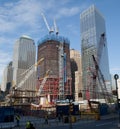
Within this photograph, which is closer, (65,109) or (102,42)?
(65,109)

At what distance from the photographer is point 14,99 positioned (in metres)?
150

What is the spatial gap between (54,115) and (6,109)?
902 inches

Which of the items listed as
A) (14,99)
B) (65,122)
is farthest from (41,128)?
(14,99)

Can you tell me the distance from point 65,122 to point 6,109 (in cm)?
1714

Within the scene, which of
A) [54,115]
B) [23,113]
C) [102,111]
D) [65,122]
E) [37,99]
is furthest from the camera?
[37,99]

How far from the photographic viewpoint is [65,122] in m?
49.1

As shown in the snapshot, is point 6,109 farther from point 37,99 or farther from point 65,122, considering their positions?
point 37,99

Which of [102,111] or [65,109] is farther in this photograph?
[102,111]

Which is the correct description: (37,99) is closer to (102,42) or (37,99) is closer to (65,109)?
(102,42)

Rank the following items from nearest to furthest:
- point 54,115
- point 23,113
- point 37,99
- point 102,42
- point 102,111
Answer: point 54,115, point 102,111, point 23,113, point 102,42, point 37,99

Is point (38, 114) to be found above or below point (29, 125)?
below

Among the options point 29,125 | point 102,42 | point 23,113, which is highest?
point 102,42

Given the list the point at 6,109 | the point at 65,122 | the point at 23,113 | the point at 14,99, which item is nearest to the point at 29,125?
the point at 65,122

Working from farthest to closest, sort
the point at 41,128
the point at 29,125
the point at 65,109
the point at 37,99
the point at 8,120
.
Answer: the point at 37,99
the point at 65,109
the point at 8,120
the point at 41,128
the point at 29,125
